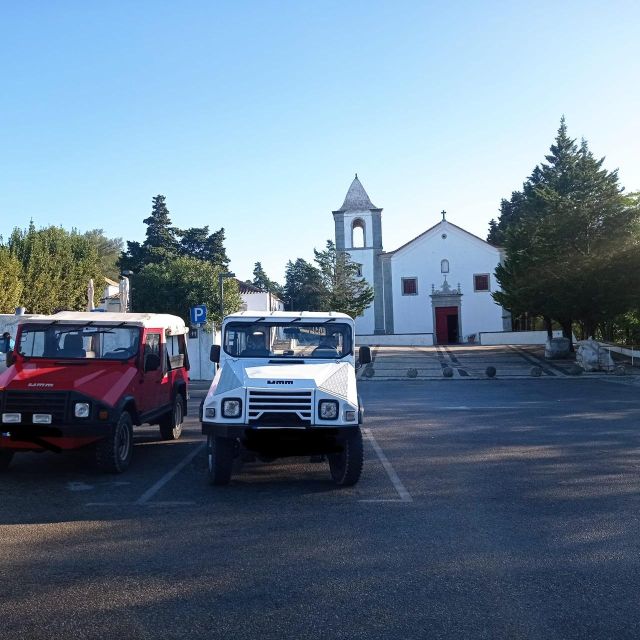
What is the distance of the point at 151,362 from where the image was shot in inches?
396

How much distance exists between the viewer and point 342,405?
26.3 feet

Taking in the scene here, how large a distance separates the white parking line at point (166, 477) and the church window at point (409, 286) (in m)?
47.5

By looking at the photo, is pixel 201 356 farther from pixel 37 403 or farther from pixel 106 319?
pixel 37 403

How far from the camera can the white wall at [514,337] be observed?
51094mm

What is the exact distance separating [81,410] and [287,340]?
9.05ft

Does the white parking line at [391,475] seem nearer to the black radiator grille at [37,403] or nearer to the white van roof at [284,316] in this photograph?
the white van roof at [284,316]

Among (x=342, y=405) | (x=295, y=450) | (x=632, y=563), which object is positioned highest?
(x=342, y=405)

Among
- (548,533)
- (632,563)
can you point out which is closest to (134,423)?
(548,533)

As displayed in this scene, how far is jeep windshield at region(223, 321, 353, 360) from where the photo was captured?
9383 mm

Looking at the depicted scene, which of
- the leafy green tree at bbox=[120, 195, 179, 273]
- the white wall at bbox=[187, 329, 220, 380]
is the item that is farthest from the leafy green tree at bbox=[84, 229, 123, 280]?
the white wall at bbox=[187, 329, 220, 380]

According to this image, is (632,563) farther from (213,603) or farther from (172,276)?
(172,276)

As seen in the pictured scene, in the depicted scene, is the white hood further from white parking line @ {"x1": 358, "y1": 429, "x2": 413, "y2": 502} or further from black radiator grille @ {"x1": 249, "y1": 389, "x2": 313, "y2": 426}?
white parking line @ {"x1": 358, "y1": 429, "x2": 413, "y2": 502}

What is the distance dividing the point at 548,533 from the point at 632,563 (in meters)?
0.96

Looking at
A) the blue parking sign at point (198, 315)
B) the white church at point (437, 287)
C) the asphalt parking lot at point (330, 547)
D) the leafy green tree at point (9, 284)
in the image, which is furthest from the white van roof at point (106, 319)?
the white church at point (437, 287)
